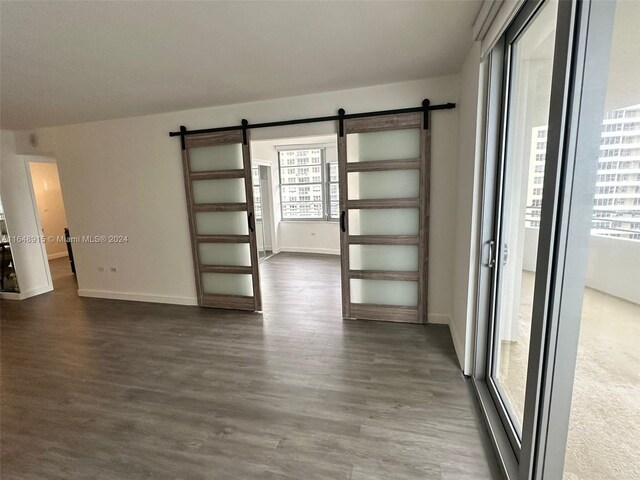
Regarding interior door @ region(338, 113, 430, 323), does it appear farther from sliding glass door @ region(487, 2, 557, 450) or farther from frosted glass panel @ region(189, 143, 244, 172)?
frosted glass panel @ region(189, 143, 244, 172)

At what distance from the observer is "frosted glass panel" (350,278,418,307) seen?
3.41 metres

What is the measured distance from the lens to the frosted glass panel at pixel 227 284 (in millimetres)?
4047

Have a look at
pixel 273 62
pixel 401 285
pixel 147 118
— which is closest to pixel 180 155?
pixel 147 118

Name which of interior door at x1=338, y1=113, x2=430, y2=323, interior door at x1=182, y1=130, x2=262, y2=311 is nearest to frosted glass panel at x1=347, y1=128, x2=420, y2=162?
interior door at x1=338, y1=113, x2=430, y2=323

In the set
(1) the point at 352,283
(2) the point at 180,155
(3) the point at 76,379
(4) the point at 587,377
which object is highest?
(2) the point at 180,155

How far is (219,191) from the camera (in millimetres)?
3934

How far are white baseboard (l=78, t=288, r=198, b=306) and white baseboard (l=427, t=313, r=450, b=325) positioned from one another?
3083 mm

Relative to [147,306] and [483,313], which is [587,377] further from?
[147,306]

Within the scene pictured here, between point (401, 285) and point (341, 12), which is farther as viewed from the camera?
point (401, 285)

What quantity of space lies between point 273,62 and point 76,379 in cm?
315

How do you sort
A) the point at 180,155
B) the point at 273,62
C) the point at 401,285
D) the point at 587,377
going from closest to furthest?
1. the point at 587,377
2. the point at 273,62
3. the point at 401,285
4. the point at 180,155

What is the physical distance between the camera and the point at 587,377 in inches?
47.9

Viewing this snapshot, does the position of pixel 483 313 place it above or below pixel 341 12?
below

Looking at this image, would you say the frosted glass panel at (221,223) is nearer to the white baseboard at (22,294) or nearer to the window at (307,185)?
the white baseboard at (22,294)
